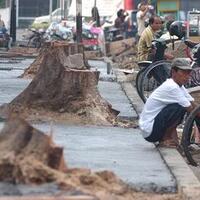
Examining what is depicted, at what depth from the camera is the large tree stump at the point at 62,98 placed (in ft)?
41.8

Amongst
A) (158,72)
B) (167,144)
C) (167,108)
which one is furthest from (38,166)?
(158,72)

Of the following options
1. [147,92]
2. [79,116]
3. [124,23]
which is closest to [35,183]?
[79,116]

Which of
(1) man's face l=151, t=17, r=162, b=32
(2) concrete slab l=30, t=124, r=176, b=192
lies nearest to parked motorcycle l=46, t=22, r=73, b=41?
(1) man's face l=151, t=17, r=162, b=32

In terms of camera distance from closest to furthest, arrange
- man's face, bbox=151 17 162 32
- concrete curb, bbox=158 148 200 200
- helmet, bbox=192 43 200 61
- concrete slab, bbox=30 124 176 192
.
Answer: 1. concrete curb, bbox=158 148 200 200
2. concrete slab, bbox=30 124 176 192
3. helmet, bbox=192 43 200 61
4. man's face, bbox=151 17 162 32

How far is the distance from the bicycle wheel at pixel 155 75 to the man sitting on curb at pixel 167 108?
3.66m

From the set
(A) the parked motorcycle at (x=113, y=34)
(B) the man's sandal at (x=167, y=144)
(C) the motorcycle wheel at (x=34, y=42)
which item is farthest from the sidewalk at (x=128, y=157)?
(A) the parked motorcycle at (x=113, y=34)

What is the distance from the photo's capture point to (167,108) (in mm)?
10750

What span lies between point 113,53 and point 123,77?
11.7m

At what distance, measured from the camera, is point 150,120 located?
424 inches

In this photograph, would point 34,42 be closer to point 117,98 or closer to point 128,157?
point 117,98

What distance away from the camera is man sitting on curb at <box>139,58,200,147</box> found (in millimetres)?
10703

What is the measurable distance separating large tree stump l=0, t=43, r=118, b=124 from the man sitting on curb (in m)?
1.92

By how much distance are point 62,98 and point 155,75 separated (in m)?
2.36

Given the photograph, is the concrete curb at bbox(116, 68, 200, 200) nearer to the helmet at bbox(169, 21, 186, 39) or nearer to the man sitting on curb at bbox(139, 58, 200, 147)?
the man sitting on curb at bbox(139, 58, 200, 147)
